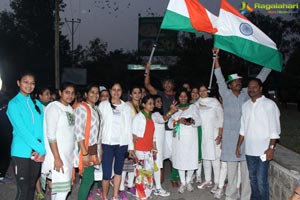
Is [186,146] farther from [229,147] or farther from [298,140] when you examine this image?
[298,140]

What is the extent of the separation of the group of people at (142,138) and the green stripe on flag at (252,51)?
9.4 inches

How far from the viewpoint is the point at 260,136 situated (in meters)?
4.90

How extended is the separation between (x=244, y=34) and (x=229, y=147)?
1.84 meters

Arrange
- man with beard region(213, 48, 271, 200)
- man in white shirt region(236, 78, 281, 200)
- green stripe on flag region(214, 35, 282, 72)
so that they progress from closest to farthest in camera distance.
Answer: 1. man in white shirt region(236, 78, 281, 200)
2. man with beard region(213, 48, 271, 200)
3. green stripe on flag region(214, 35, 282, 72)

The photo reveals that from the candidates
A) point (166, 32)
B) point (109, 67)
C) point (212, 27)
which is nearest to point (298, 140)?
point (212, 27)

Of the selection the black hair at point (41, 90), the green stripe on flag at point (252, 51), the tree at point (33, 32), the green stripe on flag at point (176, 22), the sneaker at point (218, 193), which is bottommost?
the sneaker at point (218, 193)

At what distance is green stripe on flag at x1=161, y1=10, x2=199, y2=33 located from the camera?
6.35 m

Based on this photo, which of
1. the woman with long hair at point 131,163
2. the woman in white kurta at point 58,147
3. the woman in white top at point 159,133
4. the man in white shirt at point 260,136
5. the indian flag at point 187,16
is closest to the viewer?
the woman in white kurta at point 58,147

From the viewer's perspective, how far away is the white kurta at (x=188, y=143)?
20.9 ft

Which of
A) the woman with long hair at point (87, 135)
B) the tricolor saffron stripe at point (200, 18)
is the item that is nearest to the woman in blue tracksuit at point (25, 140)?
the woman with long hair at point (87, 135)

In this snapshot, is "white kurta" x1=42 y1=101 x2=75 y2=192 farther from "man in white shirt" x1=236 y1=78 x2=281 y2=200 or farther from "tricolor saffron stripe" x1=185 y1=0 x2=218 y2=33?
"tricolor saffron stripe" x1=185 y1=0 x2=218 y2=33

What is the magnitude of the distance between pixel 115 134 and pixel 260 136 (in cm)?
212

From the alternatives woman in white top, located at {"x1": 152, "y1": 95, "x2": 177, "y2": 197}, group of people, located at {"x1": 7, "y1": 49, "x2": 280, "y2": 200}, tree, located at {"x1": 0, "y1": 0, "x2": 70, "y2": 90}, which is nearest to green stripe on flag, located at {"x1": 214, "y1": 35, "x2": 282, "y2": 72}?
group of people, located at {"x1": 7, "y1": 49, "x2": 280, "y2": 200}

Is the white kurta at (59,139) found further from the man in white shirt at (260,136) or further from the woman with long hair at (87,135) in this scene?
the man in white shirt at (260,136)
